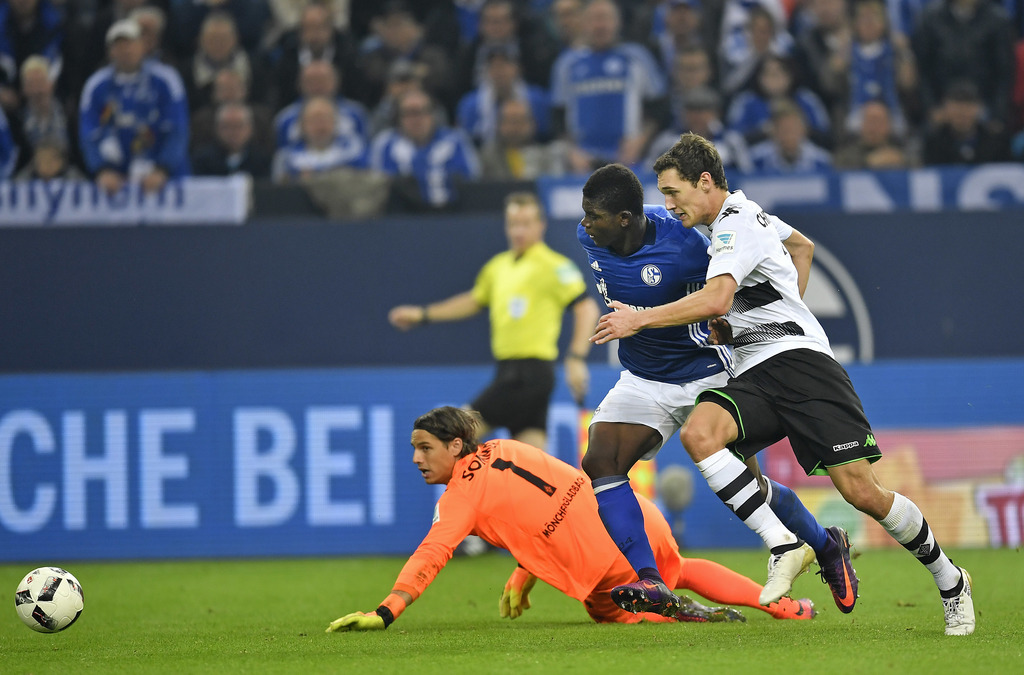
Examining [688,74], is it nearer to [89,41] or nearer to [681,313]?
[89,41]

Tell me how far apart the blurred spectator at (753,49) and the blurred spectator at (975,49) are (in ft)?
4.64

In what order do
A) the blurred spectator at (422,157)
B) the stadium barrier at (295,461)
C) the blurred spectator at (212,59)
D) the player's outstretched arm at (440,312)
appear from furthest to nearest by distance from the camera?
the blurred spectator at (212,59) → the blurred spectator at (422,157) → the stadium barrier at (295,461) → the player's outstretched arm at (440,312)

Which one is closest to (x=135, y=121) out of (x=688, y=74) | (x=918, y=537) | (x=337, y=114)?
(x=337, y=114)

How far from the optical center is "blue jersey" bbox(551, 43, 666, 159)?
11922 millimetres

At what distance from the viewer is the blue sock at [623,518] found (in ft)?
18.5

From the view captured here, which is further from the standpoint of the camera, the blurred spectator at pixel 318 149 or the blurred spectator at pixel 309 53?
the blurred spectator at pixel 309 53

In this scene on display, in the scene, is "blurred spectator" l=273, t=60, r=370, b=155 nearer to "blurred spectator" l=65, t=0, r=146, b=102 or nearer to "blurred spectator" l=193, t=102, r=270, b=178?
"blurred spectator" l=193, t=102, r=270, b=178

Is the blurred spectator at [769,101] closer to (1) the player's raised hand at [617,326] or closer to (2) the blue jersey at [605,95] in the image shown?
(2) the blue jersey at [605,95]

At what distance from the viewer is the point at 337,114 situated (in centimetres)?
1218

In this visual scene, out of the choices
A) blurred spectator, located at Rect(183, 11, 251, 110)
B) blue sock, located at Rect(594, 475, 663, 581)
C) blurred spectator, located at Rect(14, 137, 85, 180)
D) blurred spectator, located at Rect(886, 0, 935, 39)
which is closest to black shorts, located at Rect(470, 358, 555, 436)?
blue sock, located at Rect(594, 475, 663, 581)

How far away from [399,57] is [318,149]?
64.2 inches

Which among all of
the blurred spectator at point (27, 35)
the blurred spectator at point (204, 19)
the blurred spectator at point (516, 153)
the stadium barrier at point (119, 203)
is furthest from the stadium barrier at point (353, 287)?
the blurred spectator at point (204, 19)

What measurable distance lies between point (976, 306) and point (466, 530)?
6718 mm

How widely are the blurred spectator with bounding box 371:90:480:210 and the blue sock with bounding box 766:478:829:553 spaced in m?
5.98
